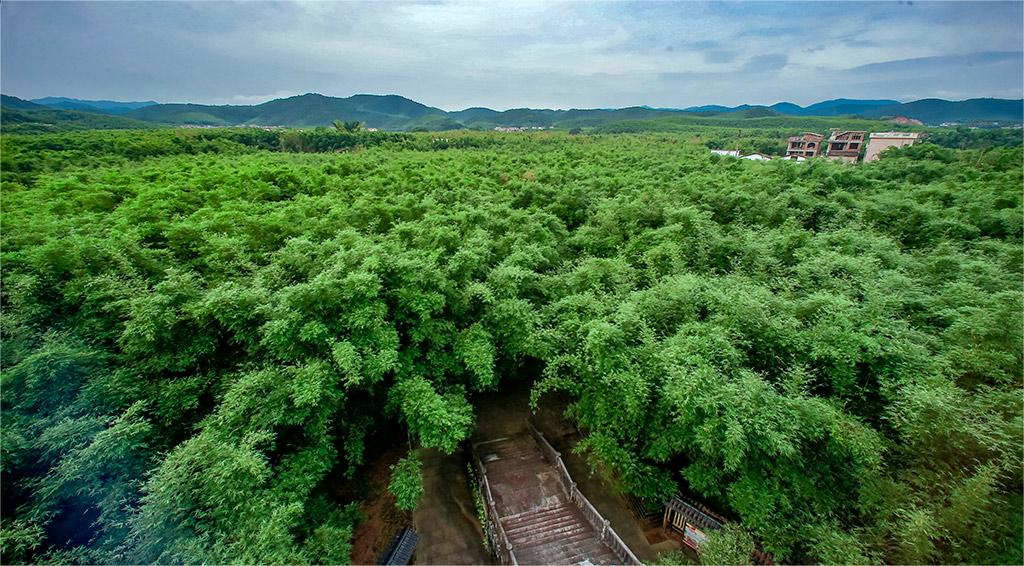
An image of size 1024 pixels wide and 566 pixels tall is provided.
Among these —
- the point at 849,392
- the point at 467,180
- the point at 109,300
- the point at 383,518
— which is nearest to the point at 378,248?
the point at 109,300

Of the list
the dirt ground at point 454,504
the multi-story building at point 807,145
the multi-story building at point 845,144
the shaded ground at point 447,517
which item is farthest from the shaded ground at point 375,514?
the multi-story building at point 845,144

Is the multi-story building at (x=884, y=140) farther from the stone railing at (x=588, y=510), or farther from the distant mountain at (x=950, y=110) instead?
the distant mountain at (x=950, y=110)

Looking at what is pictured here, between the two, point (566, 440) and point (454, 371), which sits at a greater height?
point (454, 371)

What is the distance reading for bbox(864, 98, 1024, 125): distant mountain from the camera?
130 meters

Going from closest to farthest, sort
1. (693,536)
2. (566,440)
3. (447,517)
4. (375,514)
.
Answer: (693,536) < (447,517) < (375,514) < (566,440)

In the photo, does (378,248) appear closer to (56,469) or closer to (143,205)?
(56,469)

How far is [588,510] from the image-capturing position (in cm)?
1067

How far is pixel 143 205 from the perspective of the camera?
51.0 ft

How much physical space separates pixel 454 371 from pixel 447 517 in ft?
13.6

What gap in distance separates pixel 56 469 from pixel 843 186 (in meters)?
35.4

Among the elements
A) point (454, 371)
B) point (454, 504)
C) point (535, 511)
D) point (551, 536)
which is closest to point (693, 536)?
point (551, 536)

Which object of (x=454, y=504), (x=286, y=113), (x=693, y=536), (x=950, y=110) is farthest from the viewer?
(x=286, y=113)

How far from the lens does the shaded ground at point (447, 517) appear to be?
1056 centimetres

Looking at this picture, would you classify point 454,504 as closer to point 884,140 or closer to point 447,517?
point 447,517
